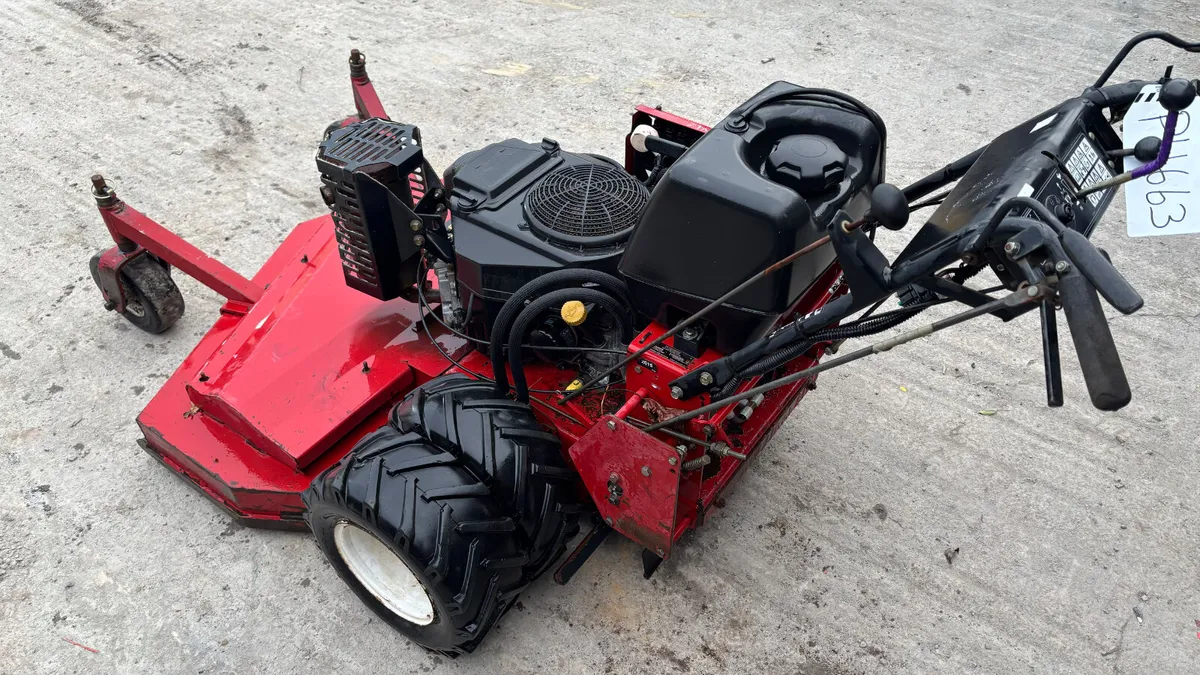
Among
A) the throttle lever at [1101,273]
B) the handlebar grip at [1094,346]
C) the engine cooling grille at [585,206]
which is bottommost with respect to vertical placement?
the engine cooling grille at [585,206]

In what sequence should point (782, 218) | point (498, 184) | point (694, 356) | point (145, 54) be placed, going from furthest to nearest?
point (145, 54), point (498, 184), point (694, 356), point (782, 218)

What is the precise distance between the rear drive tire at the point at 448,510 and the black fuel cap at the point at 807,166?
3.69 feet

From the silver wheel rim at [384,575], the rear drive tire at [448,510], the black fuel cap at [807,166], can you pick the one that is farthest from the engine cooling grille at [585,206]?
the silver wheel rim at [384,575]

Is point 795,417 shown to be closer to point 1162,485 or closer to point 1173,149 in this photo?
point 1162,485

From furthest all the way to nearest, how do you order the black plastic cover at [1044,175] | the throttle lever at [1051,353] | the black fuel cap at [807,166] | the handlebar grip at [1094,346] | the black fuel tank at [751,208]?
the black fuel cap at [807,166]
the black fuel tank at [751,208]
the black plastic cover at [1044,175]
the throttle lever at [1051,353]
the handlebar grip at [1094,346]

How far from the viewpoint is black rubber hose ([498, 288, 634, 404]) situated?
8.78 feet

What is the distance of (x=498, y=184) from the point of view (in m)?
3.10

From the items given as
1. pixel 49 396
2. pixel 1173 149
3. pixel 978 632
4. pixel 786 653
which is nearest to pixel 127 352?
pixel 49 396

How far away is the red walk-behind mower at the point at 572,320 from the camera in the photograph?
213 cm

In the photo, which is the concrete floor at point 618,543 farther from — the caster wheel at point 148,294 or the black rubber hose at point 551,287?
the black rubber hose at point 551,287

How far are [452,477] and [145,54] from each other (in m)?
5.29

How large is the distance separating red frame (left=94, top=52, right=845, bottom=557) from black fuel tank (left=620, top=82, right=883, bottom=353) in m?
0.21

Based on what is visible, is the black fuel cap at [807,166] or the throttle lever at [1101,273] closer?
the throttle lever at [1101,273]

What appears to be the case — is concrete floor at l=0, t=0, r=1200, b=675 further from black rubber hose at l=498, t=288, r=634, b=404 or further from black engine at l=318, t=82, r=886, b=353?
black engine at l=318, t=82, r=886, b=353
